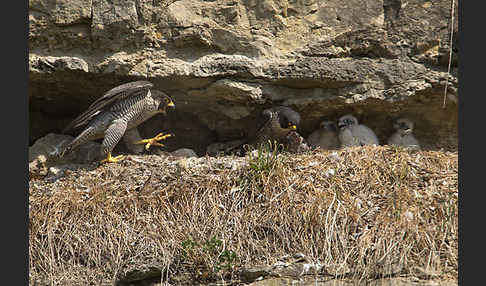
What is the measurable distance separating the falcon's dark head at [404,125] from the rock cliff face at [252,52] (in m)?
0.19

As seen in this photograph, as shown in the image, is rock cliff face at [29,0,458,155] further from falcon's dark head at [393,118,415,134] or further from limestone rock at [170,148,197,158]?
limestone rock at [170,148,197,158]

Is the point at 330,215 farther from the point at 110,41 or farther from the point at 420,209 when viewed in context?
the point at 110,41

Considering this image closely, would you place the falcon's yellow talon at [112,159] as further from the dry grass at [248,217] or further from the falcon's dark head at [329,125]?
→ the falcon's dark head at [329,125]

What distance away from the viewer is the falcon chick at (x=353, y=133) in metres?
7.53

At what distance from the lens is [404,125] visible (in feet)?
25.7

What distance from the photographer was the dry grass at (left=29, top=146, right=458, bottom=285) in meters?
5.44

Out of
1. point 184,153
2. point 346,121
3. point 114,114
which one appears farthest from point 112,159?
point 346,121

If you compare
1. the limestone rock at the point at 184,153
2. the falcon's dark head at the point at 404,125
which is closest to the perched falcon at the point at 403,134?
the falcon's dark head at the point at 404,125

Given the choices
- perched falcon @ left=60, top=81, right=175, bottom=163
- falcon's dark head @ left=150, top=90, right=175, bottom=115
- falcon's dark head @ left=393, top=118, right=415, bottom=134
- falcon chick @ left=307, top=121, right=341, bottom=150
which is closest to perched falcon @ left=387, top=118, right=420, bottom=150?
falcon's dark head @ left=393, top=118, right=415, bottom=134

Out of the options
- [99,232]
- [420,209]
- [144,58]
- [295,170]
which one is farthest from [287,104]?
[99,232]

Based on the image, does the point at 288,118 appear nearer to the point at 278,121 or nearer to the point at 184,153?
the point at 278,121

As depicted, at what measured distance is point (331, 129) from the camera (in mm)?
7852

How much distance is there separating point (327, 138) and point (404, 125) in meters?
0.99

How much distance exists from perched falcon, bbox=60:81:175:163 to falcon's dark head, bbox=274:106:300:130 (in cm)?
150
